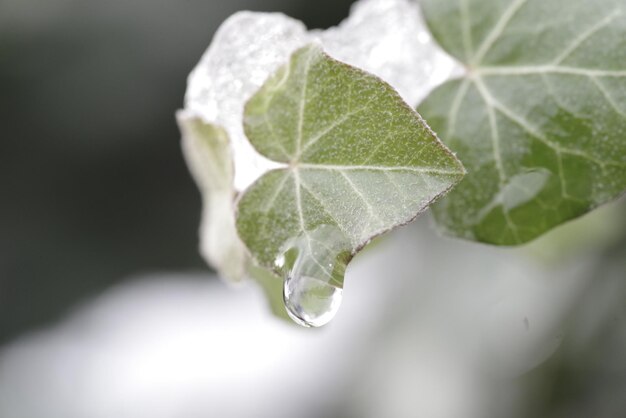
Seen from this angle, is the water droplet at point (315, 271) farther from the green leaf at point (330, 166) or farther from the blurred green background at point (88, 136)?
the blurred green background at point (88, 136)

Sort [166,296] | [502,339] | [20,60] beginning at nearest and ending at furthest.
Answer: [502,339] < [166,296] < [20,60]

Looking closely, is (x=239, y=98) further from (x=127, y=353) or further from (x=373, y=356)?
(x=127, y=353)

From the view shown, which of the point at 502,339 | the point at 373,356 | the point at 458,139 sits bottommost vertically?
the point at 373,356

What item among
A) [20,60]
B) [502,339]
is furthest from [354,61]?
[20,60]

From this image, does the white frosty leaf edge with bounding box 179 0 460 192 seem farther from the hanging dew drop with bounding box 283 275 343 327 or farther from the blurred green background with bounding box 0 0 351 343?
the blurred green background with bounding box 0 0 351 343

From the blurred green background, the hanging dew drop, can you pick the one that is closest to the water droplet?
the hanging dew drop

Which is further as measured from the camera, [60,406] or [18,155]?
[18,155]

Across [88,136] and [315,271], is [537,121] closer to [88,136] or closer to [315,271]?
[315,271]
